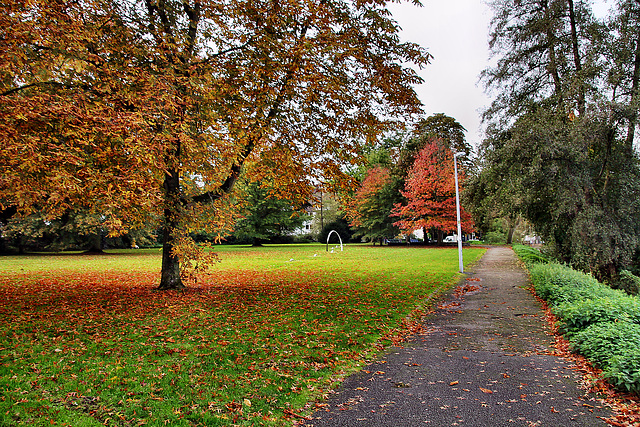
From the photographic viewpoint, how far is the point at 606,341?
5.12 meters

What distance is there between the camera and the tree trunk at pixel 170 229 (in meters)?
9.10

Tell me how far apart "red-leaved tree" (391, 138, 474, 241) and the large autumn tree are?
27.8 metres

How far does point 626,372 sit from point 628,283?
1244 centimetres

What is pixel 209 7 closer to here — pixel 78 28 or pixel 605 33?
pixel 78 28

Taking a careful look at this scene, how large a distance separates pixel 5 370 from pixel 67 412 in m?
1.62

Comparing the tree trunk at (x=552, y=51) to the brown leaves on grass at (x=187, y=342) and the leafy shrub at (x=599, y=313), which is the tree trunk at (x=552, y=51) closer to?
the leafy shrub at (x=599, y=313)

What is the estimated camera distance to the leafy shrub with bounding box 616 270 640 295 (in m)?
13.3

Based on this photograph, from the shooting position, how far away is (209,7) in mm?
8453

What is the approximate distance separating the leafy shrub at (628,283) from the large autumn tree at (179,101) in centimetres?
1091

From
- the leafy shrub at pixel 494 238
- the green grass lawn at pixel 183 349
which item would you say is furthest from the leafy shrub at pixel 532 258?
the leafy shrub at pixel 494 238

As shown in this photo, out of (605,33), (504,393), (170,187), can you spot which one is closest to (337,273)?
(170,187)

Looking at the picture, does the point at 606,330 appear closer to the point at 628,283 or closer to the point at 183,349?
the point at 183,349

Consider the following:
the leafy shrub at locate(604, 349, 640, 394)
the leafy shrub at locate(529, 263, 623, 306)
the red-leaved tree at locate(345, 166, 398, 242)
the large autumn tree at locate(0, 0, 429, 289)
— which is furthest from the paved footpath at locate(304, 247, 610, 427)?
the red-leaved tree at locate(345, 166, 398, 242)

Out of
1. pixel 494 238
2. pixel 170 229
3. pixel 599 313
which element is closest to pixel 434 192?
pixel 494 238
